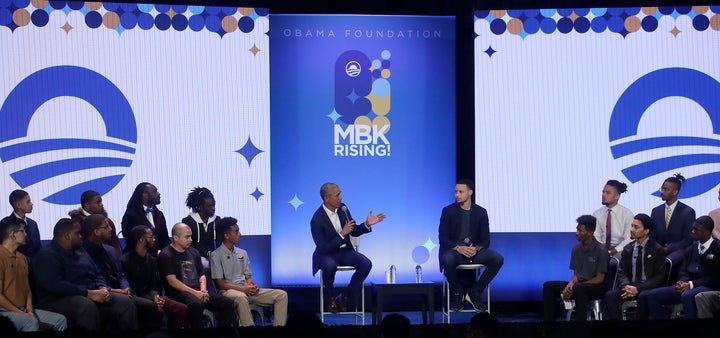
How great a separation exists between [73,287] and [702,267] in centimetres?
469

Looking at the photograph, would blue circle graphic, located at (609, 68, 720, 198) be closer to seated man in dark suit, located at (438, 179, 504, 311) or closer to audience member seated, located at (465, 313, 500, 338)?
seated man in dark suit, located at (438, 179, 504, 311)

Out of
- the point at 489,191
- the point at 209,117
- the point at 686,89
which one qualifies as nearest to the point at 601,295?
the point at 489,191

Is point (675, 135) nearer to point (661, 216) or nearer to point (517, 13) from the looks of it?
point (661, 216)

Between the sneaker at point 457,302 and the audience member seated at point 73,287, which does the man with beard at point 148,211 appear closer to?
the audience member seated at point 73,287

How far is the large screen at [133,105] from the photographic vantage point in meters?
8.88

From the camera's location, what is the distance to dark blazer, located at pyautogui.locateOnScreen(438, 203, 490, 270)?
8750 mm

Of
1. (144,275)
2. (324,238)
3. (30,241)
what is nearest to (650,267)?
(324,238)

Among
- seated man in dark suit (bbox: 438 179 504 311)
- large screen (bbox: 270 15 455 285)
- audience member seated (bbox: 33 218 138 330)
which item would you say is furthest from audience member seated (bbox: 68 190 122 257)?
seated man in dark suit (bbox: 438 179 504 311)

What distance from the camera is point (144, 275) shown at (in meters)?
7.34

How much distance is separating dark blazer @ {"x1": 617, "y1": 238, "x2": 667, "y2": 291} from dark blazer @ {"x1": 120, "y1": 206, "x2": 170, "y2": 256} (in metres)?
3.78

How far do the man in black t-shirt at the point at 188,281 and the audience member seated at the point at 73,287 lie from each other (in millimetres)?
513

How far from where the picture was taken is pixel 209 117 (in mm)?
9102

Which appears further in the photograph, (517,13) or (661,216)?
(517,13)

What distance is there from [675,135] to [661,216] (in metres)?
1.11
